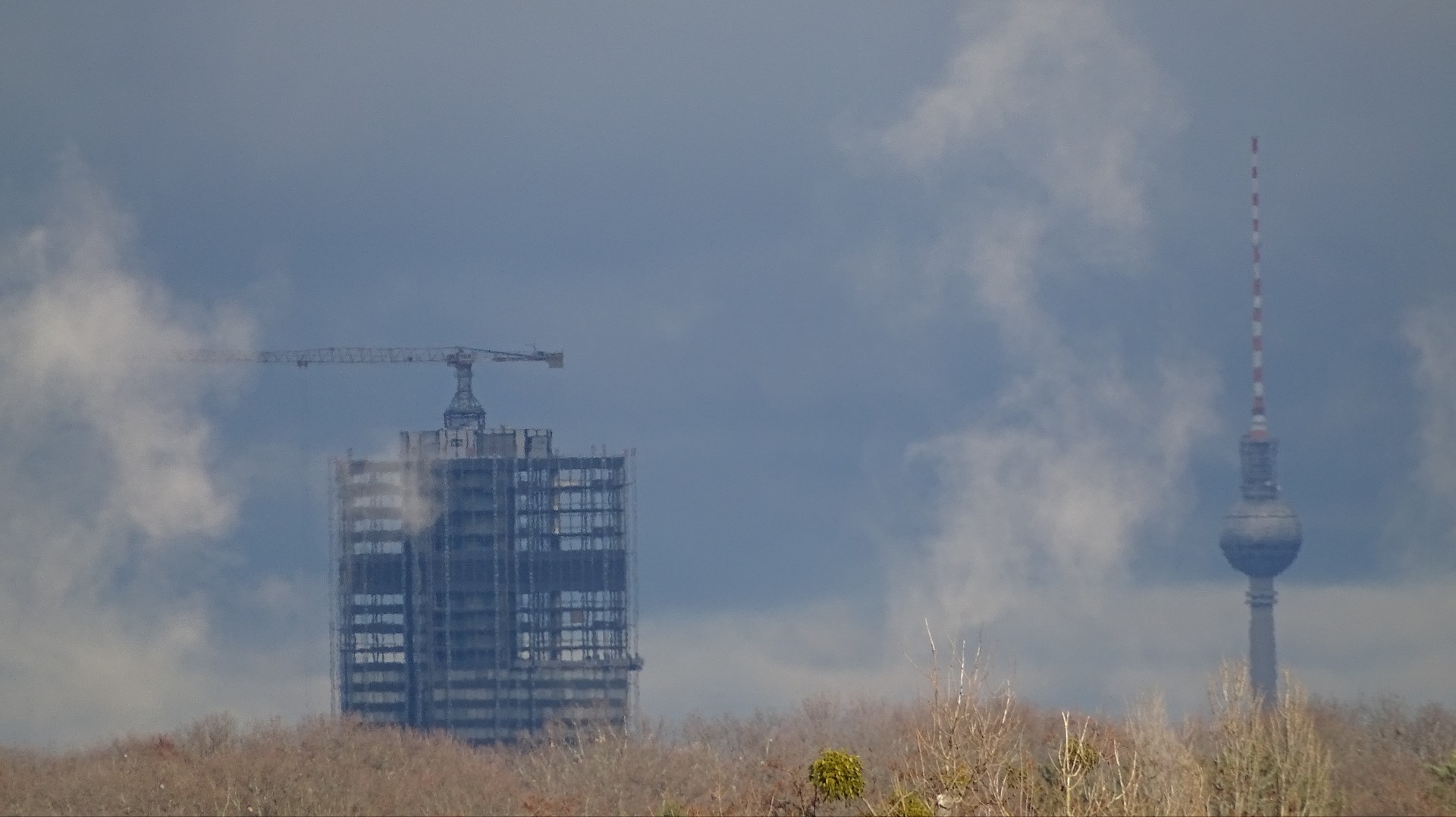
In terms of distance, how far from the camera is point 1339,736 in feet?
435

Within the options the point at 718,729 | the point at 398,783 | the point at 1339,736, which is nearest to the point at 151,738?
the point at 398,783

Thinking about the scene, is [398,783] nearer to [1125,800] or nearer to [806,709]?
[806,709]

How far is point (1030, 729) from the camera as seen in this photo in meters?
138

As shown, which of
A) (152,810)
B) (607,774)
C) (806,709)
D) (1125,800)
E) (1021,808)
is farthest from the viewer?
(806,709)

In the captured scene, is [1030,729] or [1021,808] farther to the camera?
[1030,729]

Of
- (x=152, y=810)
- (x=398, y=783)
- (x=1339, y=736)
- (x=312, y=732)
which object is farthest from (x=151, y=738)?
(x=1339, y=736)

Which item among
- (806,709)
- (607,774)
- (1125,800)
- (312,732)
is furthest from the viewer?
(806,709)

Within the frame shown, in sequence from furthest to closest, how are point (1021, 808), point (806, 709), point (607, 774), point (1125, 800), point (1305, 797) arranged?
1. point (806, 709)
2. point (607, 774)
3. point (1305, 797)
4. point (1021, 808)
5. point (1125, 800)

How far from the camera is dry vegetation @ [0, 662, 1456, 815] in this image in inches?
2650

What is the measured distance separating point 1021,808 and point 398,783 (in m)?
91.0

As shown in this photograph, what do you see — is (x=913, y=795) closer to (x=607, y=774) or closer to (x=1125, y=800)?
(x=1125, y=800)

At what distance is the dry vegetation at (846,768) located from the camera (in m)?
67.3

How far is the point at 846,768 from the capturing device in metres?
66.9

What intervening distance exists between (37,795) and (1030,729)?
6670cm
